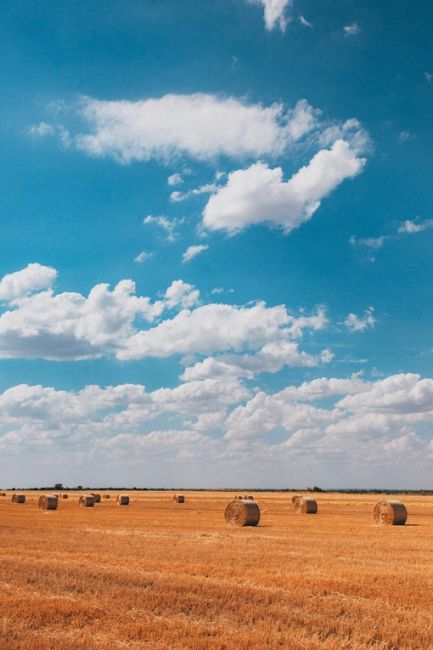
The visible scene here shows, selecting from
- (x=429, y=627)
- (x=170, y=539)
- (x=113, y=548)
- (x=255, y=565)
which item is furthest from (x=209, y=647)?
(x=170, y=539)

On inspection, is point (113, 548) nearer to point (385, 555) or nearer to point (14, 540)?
point (14, 540)

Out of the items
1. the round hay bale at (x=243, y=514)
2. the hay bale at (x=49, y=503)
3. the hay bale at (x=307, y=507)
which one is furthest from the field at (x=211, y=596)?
the hay bale at (x=49, y=503)

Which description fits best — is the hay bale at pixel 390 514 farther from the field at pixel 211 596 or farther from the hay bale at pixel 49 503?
the hay bale at pixel 49 503

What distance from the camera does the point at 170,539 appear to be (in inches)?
952

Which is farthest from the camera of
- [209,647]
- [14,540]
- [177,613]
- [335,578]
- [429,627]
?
[14,540]

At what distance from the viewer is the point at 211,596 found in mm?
12109

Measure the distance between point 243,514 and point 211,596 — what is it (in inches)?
886

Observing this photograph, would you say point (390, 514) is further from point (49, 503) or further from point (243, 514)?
point (49, 503)

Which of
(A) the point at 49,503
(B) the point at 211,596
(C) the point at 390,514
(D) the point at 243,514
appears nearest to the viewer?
(B) the point at 211,596

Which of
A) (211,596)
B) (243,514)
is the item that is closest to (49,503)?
(243,514)

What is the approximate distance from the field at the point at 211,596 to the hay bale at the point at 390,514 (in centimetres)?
1511

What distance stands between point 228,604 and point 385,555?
33.3 ft

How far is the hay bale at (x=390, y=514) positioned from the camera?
3659cm

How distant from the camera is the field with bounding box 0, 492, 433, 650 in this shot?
9.42 metres
